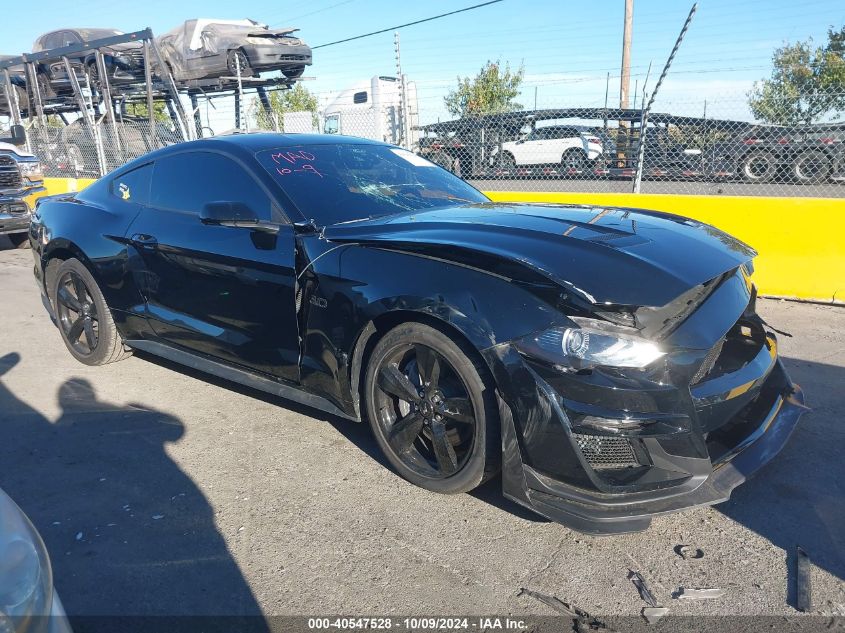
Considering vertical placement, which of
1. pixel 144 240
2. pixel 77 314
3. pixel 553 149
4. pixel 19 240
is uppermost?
pixel 553 149

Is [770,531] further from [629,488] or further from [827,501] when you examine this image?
[629,488]

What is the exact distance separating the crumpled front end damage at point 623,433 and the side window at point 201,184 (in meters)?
1.69

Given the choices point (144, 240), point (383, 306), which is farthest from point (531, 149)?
point (383, 306)

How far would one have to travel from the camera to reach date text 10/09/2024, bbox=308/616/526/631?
88.3 inches

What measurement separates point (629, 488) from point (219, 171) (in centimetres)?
278

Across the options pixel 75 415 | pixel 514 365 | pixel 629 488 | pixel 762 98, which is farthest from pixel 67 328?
pixel 762 98

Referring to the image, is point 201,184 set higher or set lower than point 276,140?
lower

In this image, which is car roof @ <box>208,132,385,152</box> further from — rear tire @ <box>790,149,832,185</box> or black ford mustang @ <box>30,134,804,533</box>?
rear tire @ <box>790,149,832,185</box>

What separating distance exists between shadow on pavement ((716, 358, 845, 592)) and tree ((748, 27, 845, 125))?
419cm

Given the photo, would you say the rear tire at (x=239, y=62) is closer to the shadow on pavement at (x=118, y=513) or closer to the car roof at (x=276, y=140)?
the car roof at (x=276, y=140)

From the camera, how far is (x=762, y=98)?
748cm

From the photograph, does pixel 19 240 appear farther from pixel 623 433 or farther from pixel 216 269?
pixel 623 433

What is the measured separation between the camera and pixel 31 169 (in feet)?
33.3

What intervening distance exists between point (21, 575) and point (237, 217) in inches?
85.6
